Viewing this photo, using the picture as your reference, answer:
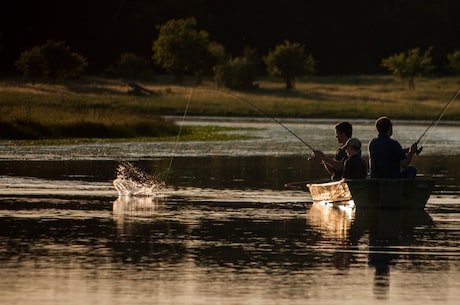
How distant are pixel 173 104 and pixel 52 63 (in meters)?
19.3

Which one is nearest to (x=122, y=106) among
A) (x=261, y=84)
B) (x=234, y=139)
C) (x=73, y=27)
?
(x=234, y=139)

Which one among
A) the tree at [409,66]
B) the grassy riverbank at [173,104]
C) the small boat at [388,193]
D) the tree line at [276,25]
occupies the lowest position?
the small boat at [388,193]

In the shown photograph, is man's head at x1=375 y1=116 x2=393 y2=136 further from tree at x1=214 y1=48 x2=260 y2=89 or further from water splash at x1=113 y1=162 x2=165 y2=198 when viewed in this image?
tree at x1=214 y1=48 x2=260 y2=89

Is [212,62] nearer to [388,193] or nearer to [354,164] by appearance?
[354,164]

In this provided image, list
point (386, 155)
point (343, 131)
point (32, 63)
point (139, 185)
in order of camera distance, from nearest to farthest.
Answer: point (386, 155) < point (343, 131) < point (139, 185) < point (32, 63)

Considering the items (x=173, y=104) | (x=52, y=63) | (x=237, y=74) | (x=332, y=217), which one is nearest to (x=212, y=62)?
(x=237, y=74)

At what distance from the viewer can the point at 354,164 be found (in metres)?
21.1

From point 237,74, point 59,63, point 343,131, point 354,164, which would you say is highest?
point 59,63

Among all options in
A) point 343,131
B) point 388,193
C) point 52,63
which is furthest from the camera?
point 52,63

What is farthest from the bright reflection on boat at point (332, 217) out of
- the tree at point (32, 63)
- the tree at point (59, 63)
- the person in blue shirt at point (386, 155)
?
the tree at point (32, 63)

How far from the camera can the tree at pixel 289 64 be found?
105m

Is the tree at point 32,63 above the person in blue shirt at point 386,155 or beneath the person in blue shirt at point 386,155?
above

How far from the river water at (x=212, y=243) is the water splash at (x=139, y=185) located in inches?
6.0

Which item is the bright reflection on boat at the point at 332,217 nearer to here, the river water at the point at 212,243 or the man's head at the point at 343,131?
the river water at the point at 212,243
